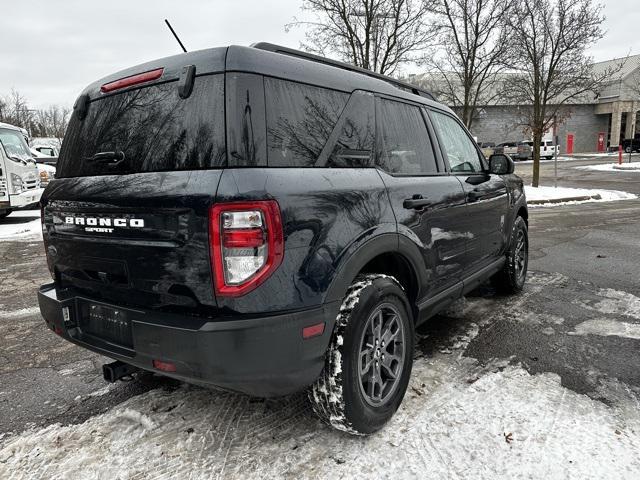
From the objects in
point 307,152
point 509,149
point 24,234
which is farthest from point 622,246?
point 509,149

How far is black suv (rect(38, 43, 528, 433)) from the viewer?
196 cm

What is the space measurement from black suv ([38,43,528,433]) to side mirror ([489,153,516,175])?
1.62 meters

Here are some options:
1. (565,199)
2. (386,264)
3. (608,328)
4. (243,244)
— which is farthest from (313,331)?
(565,199)

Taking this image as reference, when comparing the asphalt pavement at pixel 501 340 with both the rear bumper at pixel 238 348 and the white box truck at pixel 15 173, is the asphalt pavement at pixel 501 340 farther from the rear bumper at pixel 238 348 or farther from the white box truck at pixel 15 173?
the white box truck at pixel 15 173

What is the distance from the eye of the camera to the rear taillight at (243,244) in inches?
75.7

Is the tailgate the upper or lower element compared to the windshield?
lower

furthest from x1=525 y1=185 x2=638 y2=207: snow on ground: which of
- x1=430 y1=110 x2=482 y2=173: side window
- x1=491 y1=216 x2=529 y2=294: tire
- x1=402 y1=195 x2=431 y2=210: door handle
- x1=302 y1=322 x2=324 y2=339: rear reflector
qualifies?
x1=302 y1=322 x2=324 y2=339: rear reflector

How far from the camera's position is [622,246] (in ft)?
24.7

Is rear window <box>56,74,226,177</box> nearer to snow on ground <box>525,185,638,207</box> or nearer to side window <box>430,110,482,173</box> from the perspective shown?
side window <box>430,110,482,173</box>

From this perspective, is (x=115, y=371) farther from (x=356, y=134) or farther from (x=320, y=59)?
(x=320, y=59)

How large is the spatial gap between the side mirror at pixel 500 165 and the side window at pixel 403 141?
123cm

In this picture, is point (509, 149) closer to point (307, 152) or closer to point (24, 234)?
point (24, 234)

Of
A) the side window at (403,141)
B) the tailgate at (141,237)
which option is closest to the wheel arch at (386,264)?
the side window at (403,141)

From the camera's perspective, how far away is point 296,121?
Result: 87.2 inches
